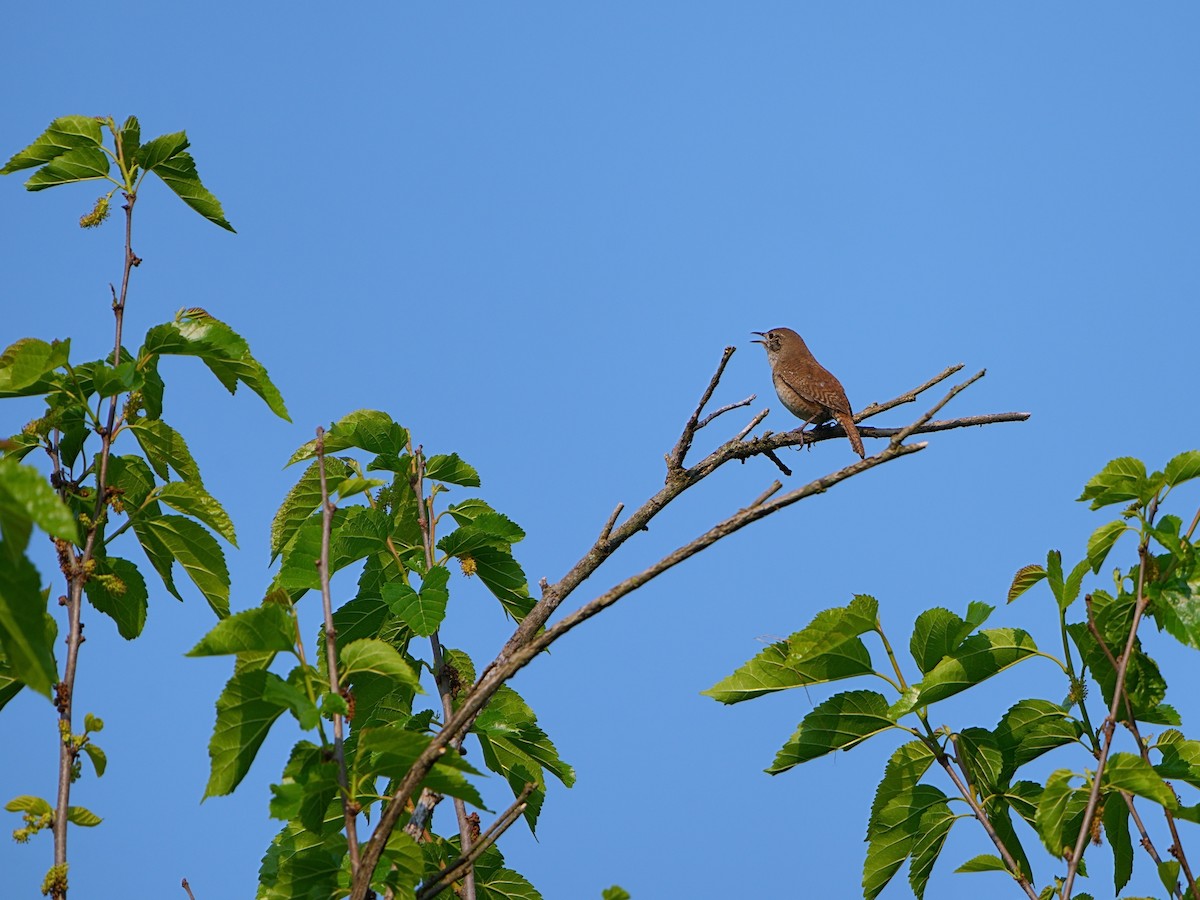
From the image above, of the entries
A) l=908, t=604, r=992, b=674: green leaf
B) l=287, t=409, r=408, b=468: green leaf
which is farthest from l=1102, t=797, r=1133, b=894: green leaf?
l=287, t=409, r=408, b=468: green leaf

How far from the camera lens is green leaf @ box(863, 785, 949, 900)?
408cm

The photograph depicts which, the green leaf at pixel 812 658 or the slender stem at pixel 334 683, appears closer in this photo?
the slender stem at pixel 334 683

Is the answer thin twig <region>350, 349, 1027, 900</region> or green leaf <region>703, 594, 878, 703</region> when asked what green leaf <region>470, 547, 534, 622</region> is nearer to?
thin twig <region>350, 349, 1027, 900</region>

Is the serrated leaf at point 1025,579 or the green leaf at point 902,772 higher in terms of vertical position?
the serrated leaf at point 1025,579

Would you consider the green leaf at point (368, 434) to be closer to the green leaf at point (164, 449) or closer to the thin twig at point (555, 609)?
the green leaf at point (164, 449)

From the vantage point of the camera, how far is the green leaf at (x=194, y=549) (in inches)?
160

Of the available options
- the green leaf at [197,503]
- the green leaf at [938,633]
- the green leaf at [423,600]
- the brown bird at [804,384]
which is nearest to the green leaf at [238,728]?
the green leaf at [423,600]

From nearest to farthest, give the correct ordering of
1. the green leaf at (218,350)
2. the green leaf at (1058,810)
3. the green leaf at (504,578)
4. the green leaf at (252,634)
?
the green leaf at (252,634) < the green leaf at (1058,810) < the green leaf at (218,350) < the green leaf at (504,578)

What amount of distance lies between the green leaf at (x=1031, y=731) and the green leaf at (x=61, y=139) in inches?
147

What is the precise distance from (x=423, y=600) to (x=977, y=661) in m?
1.84

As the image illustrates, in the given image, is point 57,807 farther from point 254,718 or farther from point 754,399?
point 754,399

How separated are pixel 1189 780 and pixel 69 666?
11.2 feet

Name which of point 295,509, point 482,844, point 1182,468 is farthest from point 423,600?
point 1182,468

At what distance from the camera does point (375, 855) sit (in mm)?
2463
